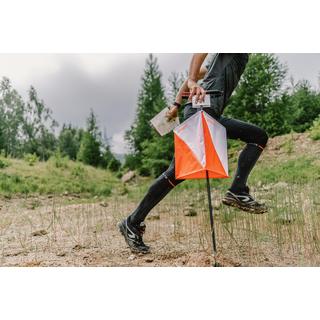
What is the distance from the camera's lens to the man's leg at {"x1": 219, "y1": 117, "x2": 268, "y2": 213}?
1642 mm

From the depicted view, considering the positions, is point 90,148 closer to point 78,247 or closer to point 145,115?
point 145,115

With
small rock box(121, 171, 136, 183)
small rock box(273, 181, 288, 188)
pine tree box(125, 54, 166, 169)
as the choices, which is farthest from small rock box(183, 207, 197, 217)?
small rock box(121, 171, 136, 183)

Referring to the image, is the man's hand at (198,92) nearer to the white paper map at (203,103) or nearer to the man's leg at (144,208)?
the white paper map at (203,103)

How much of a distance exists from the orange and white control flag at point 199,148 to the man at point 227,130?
0.06m

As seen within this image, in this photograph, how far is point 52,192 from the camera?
4.33m

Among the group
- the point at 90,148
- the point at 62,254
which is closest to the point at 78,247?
the point at 62,254

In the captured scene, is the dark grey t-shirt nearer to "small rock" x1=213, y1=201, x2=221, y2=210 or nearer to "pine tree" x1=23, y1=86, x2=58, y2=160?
"small rock" x1=213, y1=201, x2=221, y2=210

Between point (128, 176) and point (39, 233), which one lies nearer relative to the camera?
point (39, 233)

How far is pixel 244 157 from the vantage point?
170 centimetres

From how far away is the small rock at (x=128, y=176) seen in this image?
248 inches

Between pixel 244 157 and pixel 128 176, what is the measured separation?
4807 mm

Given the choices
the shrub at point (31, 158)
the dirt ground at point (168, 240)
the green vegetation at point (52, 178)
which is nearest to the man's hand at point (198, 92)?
the dirt ground at point (168, 240)

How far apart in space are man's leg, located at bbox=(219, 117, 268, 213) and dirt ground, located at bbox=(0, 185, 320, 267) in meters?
0.25
